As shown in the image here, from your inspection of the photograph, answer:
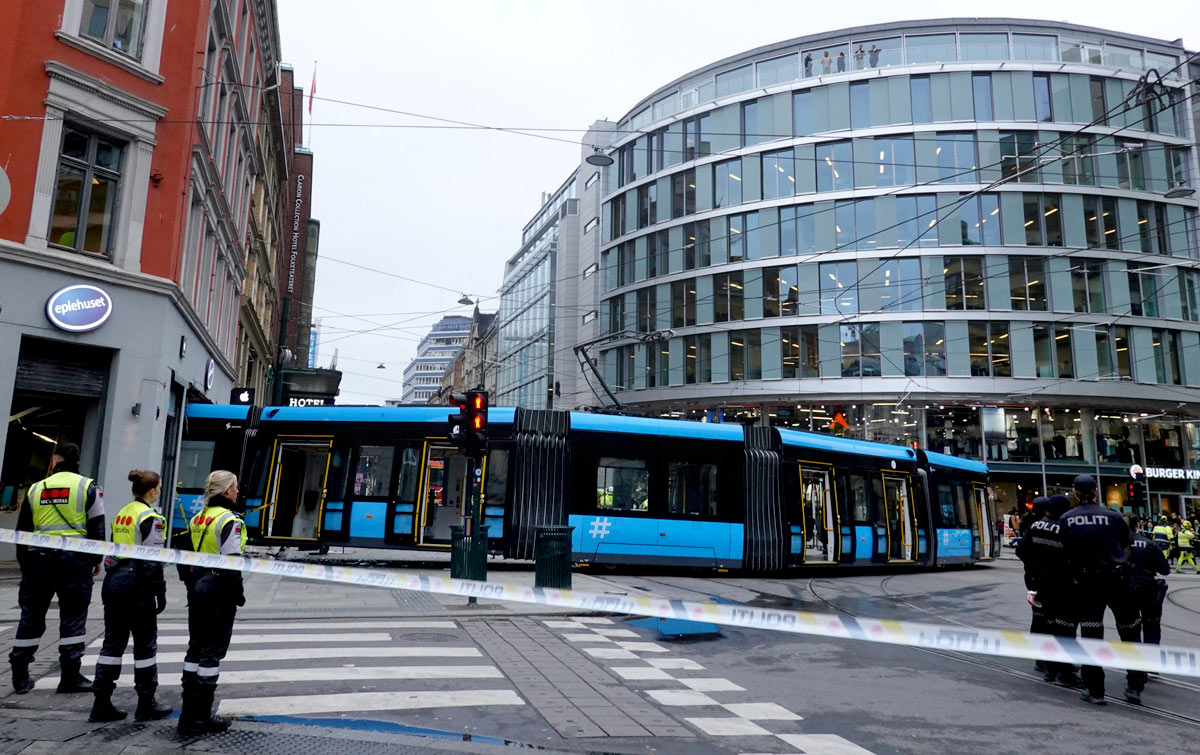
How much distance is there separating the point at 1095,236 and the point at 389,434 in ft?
118

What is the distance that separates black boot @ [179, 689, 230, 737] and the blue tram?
36.3ft

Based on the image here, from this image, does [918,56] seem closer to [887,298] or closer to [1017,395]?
[887,298]

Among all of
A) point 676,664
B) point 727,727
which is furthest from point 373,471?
point 727,727

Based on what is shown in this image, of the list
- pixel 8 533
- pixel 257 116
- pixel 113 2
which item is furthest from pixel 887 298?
pixel 8 533

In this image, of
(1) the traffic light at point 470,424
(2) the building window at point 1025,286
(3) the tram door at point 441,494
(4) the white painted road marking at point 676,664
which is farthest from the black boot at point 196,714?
(2) the building window at point 1025,286

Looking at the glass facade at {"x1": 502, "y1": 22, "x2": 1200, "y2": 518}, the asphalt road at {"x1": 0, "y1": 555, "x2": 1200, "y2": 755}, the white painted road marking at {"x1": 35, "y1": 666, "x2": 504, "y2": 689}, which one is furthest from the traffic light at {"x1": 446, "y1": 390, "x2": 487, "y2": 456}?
the glass facade at {"x1": 502, "y1": 22, "x2": 1200, "y2": 518}

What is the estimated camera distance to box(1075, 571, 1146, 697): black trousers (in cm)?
711

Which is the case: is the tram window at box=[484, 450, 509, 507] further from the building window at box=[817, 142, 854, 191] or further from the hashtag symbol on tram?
the building window at box=[817, 142, 854, 191]

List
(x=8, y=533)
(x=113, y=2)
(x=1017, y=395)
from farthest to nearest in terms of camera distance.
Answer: (x=1017, y=395) < (x=113, y=2) < (x=8, y=533)

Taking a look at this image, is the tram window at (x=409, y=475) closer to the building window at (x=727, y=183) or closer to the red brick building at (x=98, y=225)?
the red brick building at (x=98, y=225)

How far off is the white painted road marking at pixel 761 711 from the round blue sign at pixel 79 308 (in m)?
13.2

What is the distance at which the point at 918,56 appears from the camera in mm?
39938

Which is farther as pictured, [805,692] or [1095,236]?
[1095,236]

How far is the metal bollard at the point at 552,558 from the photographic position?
12.5 meters
